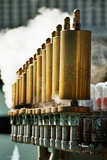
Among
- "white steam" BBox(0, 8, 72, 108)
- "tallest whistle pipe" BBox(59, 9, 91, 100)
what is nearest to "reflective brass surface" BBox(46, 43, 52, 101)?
"tallest whistle pipe" BBox(59, 9, 91, 100)

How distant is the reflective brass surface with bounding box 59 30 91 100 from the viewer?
7504mm

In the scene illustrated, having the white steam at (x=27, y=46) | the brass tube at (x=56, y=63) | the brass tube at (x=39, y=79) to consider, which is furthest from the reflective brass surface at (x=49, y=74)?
the white steam at (x=27, y=46)

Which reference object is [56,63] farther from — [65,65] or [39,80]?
[39,80]

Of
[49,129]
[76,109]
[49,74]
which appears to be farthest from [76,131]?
[49,74]

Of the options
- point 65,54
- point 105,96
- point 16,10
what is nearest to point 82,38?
point 65,54

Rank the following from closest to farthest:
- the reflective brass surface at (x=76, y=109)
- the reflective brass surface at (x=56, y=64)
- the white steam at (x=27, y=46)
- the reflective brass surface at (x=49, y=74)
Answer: the reflective brass surface at (x=76, y=109) < the reflective brass surface at (x=56, y=64) < the reflective brass surface at (x=49, y=74) < the white steam at (x=27, y=46)

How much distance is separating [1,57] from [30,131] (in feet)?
39.3

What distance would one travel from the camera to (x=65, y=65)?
7.59m

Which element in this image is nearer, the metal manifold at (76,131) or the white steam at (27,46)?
the metal manifold at (76,131)

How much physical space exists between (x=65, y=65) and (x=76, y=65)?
18cm

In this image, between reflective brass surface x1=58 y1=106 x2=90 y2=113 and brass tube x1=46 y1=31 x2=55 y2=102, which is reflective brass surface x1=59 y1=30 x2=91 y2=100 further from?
brass tube x1=46 y1=31 x2=55 y2=102

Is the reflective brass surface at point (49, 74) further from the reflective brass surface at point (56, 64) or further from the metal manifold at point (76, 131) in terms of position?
the reflective brass surface at point (56, 64)

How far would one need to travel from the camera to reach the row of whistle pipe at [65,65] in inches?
296

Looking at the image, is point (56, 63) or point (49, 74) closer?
point (56, 63)
